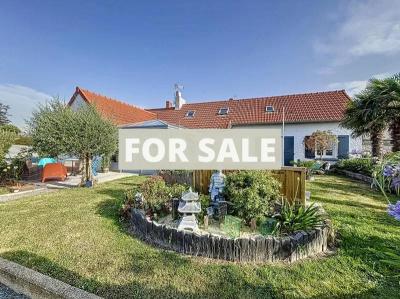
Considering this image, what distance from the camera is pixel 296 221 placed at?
4848 millimetres

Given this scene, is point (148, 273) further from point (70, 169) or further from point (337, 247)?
point (70, 169)

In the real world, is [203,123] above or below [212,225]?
above

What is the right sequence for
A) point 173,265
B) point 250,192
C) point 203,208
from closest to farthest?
point 173,265 < point 250,192 < point 203,208

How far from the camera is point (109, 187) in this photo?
11.2 metres

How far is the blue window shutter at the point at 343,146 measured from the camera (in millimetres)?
18172

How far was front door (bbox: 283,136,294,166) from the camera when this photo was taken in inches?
774

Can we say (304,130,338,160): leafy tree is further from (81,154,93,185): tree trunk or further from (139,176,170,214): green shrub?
(81,154,93,185): tree trunk

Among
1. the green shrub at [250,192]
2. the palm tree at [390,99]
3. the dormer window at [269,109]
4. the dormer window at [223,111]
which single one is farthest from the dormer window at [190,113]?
the green shrub at [250,192]

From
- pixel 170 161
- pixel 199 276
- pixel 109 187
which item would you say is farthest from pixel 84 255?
pixel 109 187

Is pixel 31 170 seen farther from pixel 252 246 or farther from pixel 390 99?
pixel 390 99

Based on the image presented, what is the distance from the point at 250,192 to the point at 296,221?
1.09m

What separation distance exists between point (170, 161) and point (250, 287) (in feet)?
24.6

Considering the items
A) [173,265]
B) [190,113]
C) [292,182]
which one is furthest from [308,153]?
[173,265]

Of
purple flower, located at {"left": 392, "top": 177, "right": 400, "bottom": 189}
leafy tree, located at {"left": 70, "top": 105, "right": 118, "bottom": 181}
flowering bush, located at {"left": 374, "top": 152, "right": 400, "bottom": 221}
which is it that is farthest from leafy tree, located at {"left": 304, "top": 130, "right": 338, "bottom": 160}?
purple flower, located at {"left": 392, "top": 177, "right": 400, "bottom": 189}
